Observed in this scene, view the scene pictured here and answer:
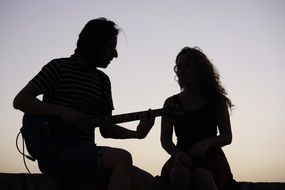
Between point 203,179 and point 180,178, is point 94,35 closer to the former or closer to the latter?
point 180,178

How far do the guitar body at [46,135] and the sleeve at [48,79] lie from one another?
243 mm

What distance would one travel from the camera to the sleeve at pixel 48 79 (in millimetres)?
4102

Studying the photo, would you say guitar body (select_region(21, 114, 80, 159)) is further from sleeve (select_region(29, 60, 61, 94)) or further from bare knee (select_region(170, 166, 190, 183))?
bare knee (select_region(170, 166, 190, 183))

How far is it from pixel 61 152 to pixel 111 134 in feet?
2.29

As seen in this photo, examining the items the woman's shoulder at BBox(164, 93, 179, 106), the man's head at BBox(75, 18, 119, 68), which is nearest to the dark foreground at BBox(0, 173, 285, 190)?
the man's head at BBox(75, 18, 119, 68)

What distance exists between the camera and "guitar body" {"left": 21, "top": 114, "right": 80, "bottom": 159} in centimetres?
→ 402

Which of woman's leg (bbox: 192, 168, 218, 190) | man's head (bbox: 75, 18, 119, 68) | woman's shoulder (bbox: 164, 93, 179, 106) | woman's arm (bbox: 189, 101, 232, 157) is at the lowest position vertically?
woman's leg (bbox: 192, 168, 218, 190)

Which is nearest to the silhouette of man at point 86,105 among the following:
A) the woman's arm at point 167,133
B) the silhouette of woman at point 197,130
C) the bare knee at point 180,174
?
the bare knee at point 180,174

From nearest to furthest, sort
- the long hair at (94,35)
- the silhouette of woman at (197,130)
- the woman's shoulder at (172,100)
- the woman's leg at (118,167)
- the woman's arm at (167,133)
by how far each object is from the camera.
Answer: the woman's leg at (118,167) < the long hair at (94,35) < the silhouette of woman at (197,130) < the woman's arm at (167,133) < the woman's shoulder at (172,100)

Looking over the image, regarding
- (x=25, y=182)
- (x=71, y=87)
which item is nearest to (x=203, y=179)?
(x=71, y=87)

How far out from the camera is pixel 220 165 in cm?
475

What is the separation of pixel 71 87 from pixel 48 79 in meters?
0.21

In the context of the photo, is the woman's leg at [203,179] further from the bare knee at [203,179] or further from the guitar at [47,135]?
the guitar at [47,135]

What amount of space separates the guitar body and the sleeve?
24cm
